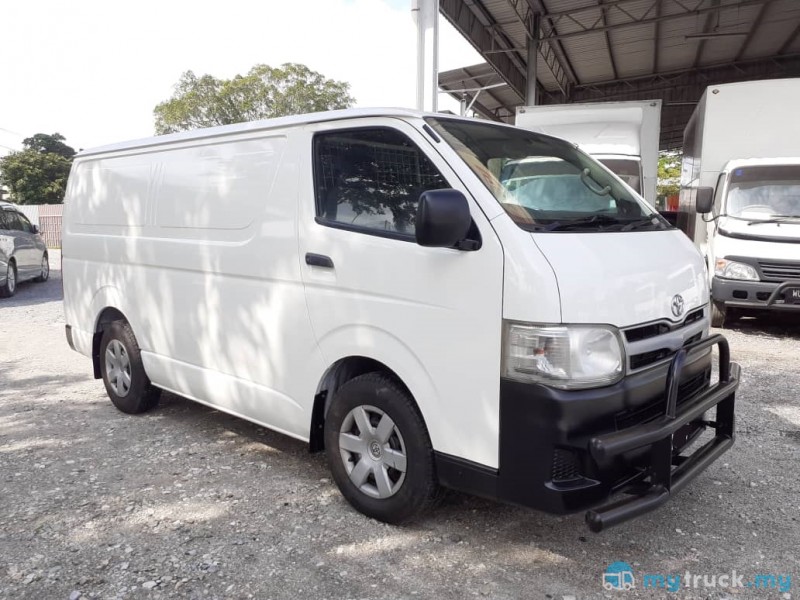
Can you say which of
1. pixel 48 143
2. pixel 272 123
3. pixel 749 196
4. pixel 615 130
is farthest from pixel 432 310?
pixel 48 143

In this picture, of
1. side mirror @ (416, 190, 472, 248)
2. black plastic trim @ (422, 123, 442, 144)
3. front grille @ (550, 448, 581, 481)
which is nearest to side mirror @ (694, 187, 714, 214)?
black plastic trim @ (422, 123, 442, 144)

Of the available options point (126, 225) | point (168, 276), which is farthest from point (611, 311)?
point (126, 225)

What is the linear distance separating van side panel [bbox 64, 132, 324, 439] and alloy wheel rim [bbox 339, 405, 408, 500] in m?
0.33

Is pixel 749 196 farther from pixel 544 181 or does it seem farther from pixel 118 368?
pixel 118 368

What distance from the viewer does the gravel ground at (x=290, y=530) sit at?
2789mm

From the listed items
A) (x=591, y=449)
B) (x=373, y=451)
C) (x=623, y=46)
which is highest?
(x=623, y=46)

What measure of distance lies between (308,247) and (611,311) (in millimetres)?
1607

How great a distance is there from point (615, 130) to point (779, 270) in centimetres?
447

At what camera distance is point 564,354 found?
2.52 meters

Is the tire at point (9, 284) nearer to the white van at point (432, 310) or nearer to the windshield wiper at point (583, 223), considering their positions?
the white van at point (432, 310)

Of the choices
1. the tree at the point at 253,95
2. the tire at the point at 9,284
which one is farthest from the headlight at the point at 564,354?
the tree at the point at 253,95

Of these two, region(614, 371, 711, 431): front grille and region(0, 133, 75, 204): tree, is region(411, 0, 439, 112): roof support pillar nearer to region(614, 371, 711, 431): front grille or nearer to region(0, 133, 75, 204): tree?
region(614, 371, 711, 431): front grille

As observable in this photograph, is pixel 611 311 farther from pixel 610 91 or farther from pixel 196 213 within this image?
pixel 610 91

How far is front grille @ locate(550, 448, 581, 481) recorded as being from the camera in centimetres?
254
